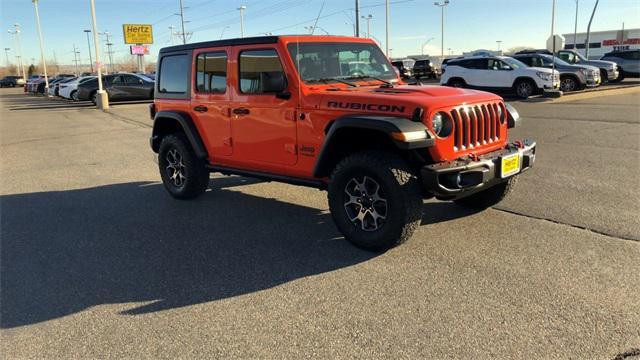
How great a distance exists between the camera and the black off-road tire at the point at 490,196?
5281 millimetres

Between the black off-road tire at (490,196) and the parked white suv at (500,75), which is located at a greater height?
the parked white suv at (500,75)

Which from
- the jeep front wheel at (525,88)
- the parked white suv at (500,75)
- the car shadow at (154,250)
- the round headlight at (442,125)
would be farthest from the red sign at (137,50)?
the round headlight at (442,125)

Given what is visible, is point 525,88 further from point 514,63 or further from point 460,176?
point 460,176

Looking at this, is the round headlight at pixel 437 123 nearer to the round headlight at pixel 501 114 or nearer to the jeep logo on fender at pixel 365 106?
the jeep logo on fender at pixel 365 106

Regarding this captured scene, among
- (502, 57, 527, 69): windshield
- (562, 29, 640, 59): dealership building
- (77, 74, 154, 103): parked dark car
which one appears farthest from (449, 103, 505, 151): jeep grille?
(562, 29, 640, 59): dealership building

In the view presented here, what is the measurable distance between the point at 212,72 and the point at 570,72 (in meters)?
18.6

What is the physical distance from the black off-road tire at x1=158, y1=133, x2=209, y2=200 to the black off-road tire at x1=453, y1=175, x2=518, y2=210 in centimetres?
322

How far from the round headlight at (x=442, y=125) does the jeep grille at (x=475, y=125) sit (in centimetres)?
5

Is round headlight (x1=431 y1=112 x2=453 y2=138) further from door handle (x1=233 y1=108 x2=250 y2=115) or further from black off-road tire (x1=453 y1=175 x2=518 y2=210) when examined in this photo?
door handle (x1=233 y1=108 x2=250 y2=115)

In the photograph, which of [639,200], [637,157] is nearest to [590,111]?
[637,157]

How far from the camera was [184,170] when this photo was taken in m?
6.44

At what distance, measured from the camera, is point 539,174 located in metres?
7.05

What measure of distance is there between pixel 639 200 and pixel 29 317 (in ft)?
19.7

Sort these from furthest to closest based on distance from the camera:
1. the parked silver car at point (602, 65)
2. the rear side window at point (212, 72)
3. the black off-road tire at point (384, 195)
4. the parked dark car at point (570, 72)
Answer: the parked silver car at point (602, 65) → the parked dark car at point (570, 72) → the rear side window at point (212, 72) → the black off-road tire at point (384, 195)
